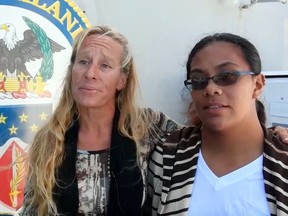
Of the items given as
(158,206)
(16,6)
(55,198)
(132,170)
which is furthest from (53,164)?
(16,6)

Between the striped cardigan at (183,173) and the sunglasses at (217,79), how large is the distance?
22cm

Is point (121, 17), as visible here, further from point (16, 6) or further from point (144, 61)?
point (16, 6)

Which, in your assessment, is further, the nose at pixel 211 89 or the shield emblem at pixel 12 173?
the shield emblem at pixel 12 173

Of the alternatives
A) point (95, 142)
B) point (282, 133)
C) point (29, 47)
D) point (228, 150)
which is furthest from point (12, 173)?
point (282, 133)

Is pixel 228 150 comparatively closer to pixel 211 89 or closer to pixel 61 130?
pixel 211 89

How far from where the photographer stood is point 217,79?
1147 millimetres

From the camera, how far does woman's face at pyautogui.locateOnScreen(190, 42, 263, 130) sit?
113cm

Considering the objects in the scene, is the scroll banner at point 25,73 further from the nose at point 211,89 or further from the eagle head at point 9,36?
the nose at point 211,89

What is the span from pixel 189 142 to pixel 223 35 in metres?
0.38

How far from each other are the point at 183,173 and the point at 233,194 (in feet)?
0.60

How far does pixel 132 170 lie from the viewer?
155 centimetres

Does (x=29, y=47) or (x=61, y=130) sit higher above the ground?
(x=29, y=47)

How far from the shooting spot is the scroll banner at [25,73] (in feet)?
7.12

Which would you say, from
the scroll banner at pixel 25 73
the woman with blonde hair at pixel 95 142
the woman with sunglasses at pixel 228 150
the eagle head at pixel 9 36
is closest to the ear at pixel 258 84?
the woman with sunglasses at pixel 228 150
